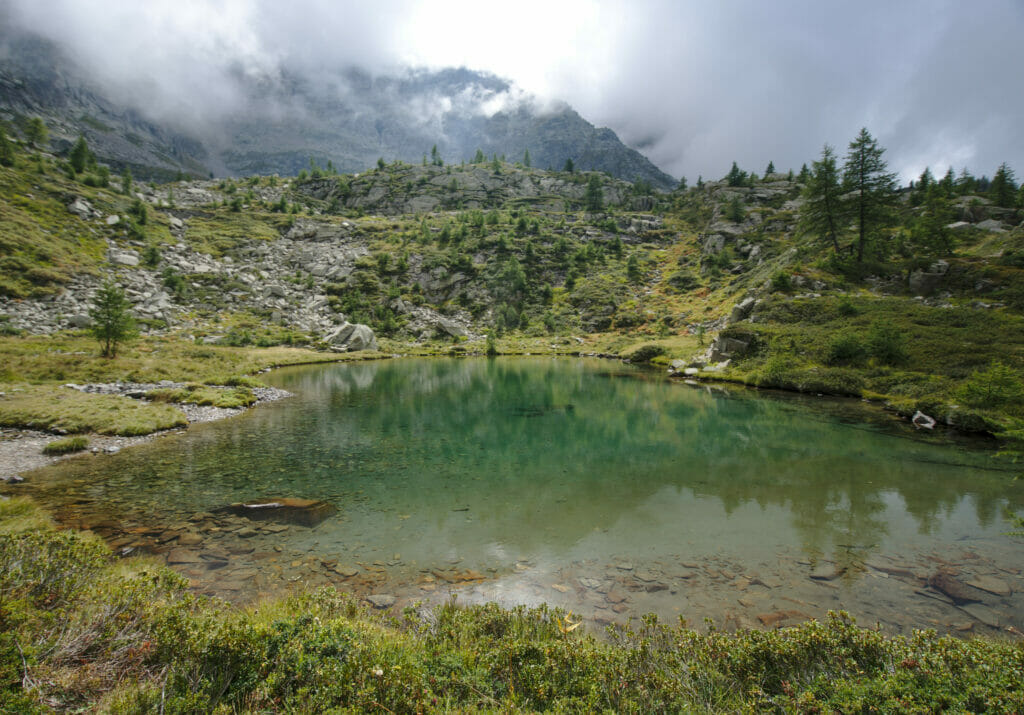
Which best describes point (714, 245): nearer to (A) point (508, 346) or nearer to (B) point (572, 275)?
(B) point (572, 275)

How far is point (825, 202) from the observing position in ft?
204

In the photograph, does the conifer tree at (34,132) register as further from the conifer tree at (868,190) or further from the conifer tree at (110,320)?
the conifer tree at (868,190)

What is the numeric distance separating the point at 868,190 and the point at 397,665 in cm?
7997

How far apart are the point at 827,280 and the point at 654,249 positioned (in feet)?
293

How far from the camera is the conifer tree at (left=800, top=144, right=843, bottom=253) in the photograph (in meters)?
60.9

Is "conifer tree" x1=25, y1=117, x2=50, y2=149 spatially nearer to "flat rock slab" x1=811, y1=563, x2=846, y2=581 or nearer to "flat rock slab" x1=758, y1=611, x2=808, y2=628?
"flat rock slab" x1=758, y1=611, x2=808, y2=628

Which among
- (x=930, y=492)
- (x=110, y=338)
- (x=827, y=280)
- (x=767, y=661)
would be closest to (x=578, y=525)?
(x=767, y=661)

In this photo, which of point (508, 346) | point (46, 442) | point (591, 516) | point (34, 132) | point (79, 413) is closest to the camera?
point (591, 516)

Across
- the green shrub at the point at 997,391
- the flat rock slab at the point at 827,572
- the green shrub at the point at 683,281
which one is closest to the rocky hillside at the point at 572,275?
the green shrub at the point at 997,391

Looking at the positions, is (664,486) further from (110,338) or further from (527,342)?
(527,342)

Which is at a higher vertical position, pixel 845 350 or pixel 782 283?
pixel 782 283

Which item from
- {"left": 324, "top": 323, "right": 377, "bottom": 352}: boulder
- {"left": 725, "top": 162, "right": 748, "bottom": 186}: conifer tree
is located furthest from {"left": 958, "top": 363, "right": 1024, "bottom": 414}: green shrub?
{"left": 725, "top": 162, "right": 748, "bottom": 186}: conifer tree

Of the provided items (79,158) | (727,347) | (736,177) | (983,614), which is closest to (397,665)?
(983,614)

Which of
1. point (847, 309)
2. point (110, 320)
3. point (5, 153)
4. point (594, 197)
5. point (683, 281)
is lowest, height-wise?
point (110, 320)
